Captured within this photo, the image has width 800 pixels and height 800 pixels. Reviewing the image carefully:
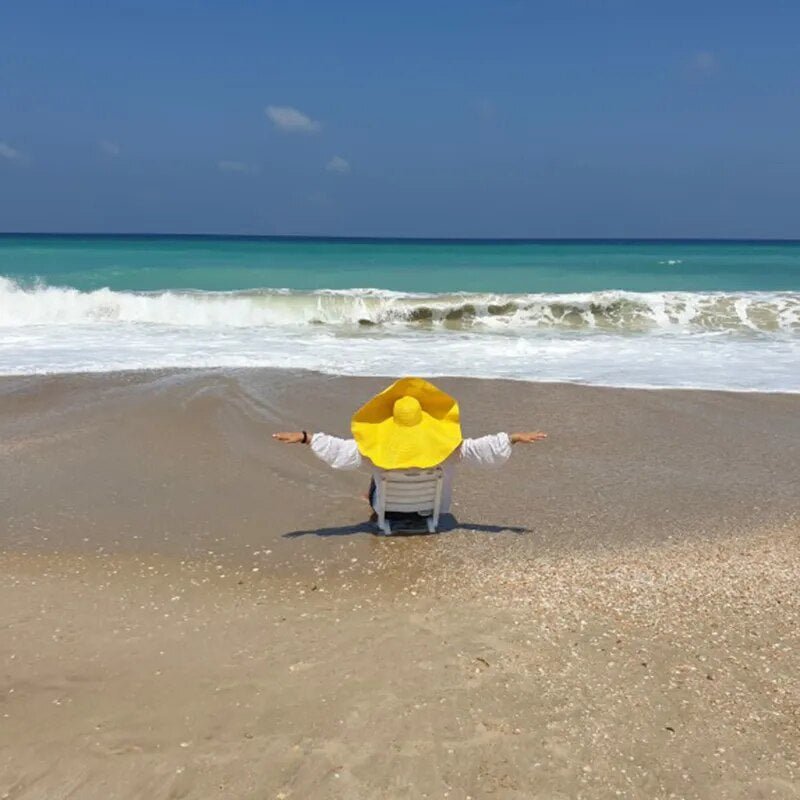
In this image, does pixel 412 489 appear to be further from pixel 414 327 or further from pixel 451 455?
pixel 414 327

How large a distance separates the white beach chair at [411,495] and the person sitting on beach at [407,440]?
0.08m

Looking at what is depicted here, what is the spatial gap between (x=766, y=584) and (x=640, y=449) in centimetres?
323

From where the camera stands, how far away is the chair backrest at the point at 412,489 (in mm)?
5746

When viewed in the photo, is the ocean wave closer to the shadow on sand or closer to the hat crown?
the shadow on sand

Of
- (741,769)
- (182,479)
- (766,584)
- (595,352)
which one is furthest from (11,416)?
(595,352)

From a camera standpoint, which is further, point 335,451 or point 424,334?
point 424,334

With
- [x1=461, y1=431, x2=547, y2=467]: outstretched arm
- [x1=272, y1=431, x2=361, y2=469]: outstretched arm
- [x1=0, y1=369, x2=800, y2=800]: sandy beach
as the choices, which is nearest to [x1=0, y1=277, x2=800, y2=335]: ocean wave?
[x1=0, y1=369, x2=800, y2=800]: sandy beach

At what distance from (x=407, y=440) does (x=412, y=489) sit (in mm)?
391

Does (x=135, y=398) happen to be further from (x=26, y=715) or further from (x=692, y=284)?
(x=692, y=284)

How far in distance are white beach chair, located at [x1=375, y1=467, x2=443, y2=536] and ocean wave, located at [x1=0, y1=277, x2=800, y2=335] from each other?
1353 cm

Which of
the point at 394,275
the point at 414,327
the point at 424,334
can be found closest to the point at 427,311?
the point at 414,327

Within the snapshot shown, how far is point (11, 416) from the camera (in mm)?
9398

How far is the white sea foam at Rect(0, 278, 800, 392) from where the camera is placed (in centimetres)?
1285

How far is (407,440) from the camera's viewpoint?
18.4ft
